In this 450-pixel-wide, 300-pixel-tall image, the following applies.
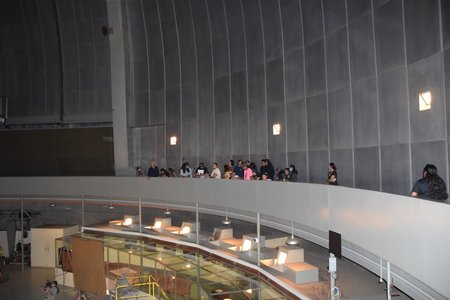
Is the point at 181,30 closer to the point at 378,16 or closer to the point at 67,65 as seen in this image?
the point at 67,65

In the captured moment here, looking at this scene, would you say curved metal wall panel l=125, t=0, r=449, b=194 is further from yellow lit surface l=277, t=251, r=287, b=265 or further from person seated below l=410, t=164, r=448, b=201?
yellow lit surface l=277, t=251, r=287, b=265

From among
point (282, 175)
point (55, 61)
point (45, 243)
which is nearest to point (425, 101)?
point (282, 175)

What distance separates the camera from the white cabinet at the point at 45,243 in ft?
72.1

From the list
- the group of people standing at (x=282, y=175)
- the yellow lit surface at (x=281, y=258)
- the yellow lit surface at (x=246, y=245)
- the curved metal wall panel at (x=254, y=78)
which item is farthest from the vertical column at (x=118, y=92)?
the yellow lit surface at (x=281, y=258)

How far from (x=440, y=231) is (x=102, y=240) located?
15.7 meters

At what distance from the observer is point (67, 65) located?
2478cm

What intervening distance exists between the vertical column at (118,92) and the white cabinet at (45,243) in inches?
154

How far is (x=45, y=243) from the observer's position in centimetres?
2216

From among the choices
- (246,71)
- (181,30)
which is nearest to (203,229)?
(246,71)

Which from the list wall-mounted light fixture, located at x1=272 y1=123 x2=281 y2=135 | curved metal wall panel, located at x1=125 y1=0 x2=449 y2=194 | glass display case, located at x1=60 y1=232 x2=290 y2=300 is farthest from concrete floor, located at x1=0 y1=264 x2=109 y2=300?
wall-mounted light fixture, located at x1=272 y1=123 x2=281 y2=135

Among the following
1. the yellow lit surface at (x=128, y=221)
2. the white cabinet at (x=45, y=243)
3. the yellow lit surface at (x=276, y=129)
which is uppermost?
the yellow lit surface at (x=276, y=129)

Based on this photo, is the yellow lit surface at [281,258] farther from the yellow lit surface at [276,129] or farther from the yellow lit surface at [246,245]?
the yellow lit surface at [276,129]

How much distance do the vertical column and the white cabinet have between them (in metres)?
3.91

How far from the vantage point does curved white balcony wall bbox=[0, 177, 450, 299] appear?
16.4 feet
